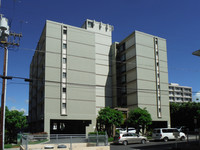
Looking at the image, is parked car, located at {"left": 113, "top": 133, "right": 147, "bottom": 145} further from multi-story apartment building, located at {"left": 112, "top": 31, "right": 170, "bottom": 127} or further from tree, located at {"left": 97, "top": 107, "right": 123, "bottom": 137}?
multi-story apartment building, located at {"left": 112, "top": 31, "right": 170, "bottom": 127}

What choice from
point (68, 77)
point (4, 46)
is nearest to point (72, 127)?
point (68, 77)

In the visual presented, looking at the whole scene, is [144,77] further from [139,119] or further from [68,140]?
[68,140]

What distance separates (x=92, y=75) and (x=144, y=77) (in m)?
12.0

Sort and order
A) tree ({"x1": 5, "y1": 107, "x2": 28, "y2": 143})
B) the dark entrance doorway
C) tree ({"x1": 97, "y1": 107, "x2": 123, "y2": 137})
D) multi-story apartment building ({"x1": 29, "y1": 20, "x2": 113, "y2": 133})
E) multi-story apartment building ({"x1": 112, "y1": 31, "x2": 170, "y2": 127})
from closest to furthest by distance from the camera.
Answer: tree ({"x1": 5, "y1": 107, "x2": 28, "y2": 143})
tree ({"x1": 97, "y1": 107, "x2": 123, "y2": 137})
multi-story apartment building ({"x1": 29, "y1": 20, "x2": 113, "y2": 133})
multi-story apartment building ({"x1": 112, "y1": 31, "x2": 170, "y2": 127})
the dark entrance doorway

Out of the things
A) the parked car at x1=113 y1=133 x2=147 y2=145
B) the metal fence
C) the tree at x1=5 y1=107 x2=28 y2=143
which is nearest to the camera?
the metal fence

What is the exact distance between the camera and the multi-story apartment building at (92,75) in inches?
→ 1746

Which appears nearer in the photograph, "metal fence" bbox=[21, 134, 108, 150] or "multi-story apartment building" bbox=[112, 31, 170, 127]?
"metal fence" bbox=[21, 134, 108, 150]

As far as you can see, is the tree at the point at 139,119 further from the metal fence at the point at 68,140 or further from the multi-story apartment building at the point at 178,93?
the multi-story apartment building at the point at 178,93

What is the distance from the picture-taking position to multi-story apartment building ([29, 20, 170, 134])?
4434 centimetres

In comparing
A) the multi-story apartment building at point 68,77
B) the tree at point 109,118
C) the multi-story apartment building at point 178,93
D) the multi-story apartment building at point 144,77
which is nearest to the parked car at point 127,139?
the tree at point 109,118

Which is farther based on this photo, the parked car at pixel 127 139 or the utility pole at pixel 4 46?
the parked car at pixel 127 139

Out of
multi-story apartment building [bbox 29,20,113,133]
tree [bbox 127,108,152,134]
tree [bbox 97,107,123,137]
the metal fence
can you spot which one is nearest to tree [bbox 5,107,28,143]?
multi-story apartment building [bbox 29,20,113,133]

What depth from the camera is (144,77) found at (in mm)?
51031

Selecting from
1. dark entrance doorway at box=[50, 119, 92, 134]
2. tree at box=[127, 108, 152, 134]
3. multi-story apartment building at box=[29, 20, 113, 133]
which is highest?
multi-story apartment building at box=[29, 20, 113, 133]
